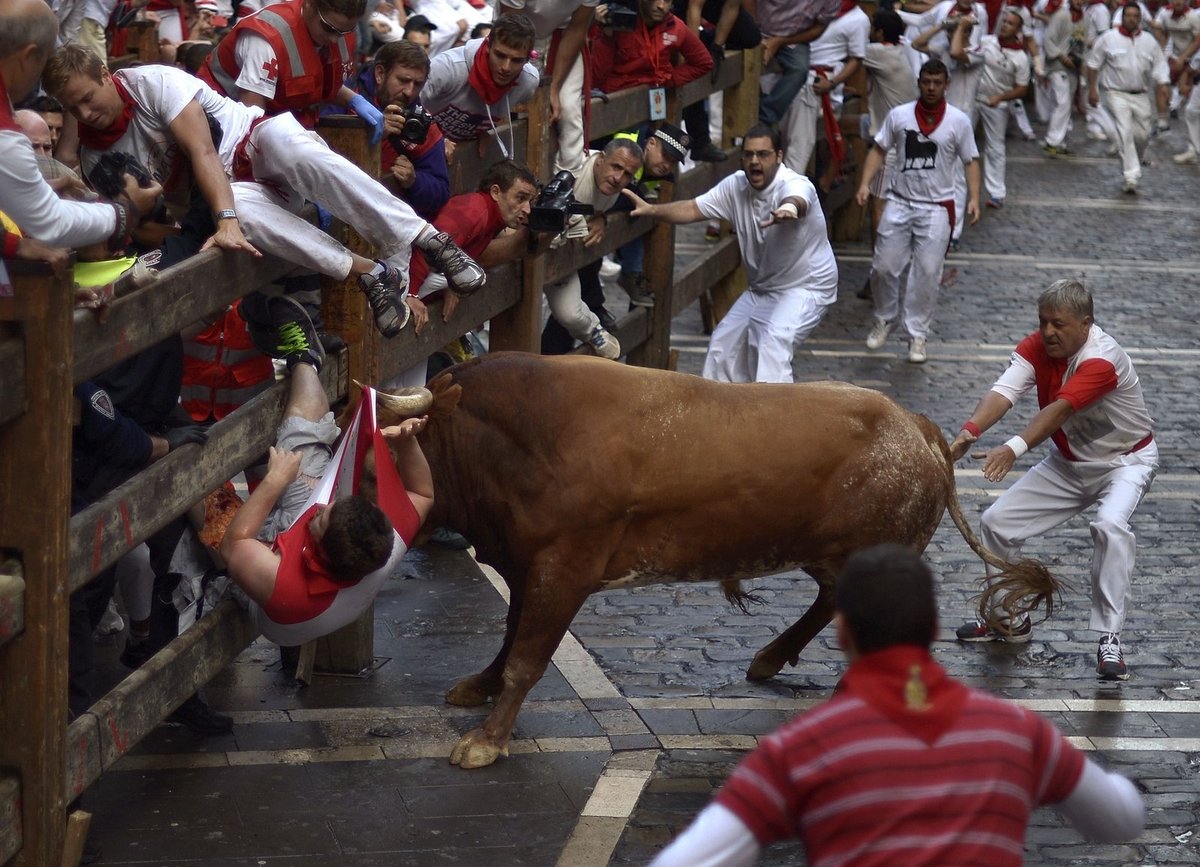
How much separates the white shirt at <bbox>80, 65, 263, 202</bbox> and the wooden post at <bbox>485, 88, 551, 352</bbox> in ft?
8.63

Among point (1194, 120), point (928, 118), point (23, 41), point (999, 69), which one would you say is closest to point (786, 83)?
point (928, 118)

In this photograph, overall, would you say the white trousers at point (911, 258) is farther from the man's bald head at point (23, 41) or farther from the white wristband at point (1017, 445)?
the man's bald head at point (23, 41)

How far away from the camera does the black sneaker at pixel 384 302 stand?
20.8 feet

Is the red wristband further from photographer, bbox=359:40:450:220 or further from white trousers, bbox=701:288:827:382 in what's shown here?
white trousers, bbox=701:288:827:382

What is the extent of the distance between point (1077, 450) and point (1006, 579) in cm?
99

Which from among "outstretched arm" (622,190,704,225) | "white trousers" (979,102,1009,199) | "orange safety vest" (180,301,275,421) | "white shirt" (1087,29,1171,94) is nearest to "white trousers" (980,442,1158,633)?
"outstretched arm" (622,190,704,225)

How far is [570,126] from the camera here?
9.48 meters

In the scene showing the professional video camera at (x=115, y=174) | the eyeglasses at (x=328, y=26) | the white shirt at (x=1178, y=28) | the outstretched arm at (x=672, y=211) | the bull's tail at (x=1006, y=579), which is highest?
the eyeglasses at (x=328, y=26)

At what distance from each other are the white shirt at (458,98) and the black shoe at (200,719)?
3.16 m

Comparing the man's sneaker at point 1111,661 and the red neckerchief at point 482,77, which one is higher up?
the red neckerchief at point 482,77

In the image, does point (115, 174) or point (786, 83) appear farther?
point (786, 83)

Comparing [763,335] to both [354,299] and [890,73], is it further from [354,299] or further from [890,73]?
[890,73]

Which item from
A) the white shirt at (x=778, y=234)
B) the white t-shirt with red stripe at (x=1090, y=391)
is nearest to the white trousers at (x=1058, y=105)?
the white shirt at (x=778, y=234)

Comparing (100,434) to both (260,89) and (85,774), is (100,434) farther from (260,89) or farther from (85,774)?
(260,89)
